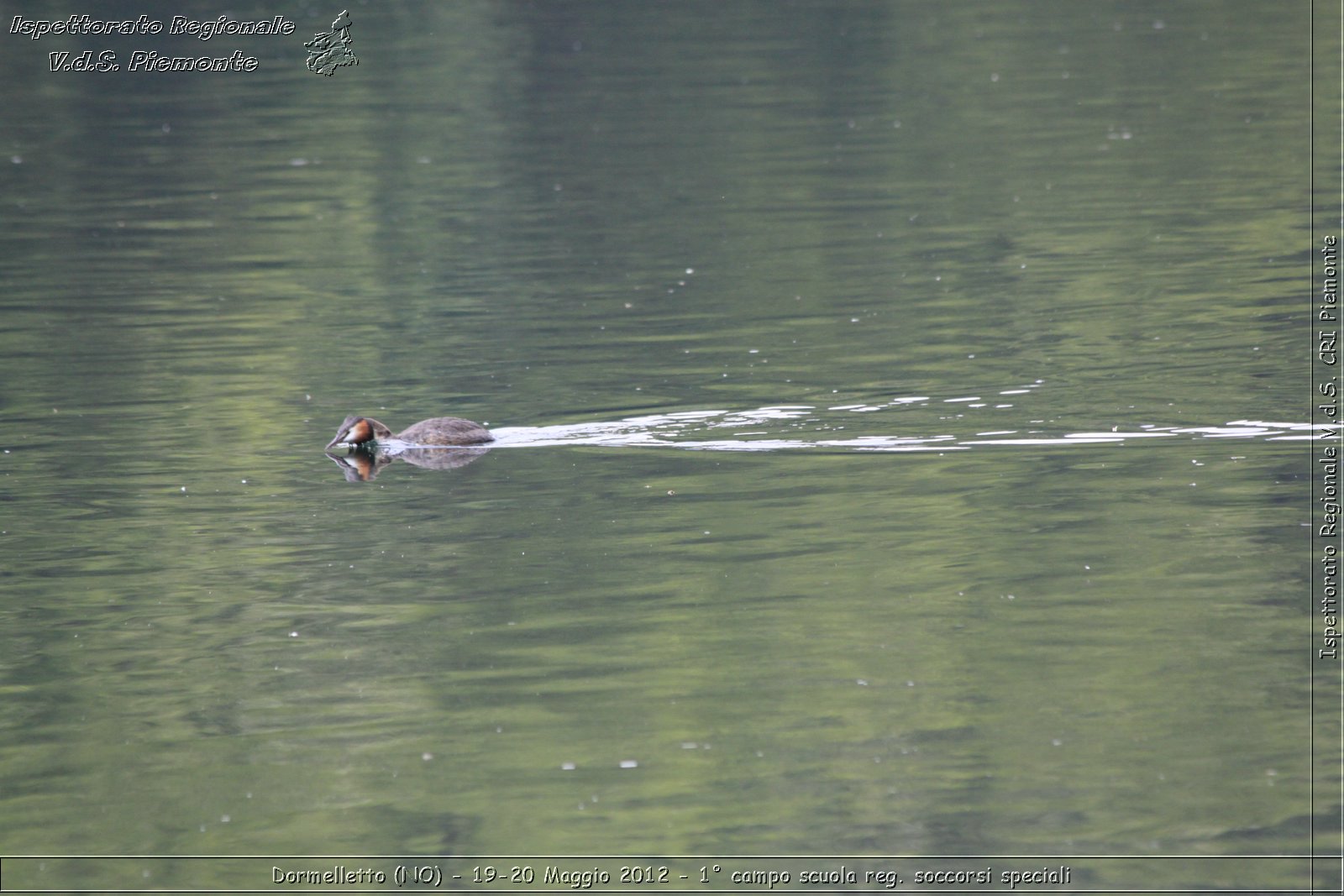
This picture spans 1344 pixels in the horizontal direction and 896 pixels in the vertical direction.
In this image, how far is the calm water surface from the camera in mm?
8828

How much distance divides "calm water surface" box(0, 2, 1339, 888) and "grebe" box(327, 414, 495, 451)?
8.4 inches

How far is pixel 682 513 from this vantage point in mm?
12648

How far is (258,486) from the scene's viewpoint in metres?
14.0

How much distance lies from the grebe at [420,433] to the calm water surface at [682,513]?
0.70ft

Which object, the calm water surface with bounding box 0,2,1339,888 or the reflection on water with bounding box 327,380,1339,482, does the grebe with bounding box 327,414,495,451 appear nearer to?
the reflection on water with bounding box 327,380,1339,482

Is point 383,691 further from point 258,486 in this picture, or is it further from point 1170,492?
point 1170,492

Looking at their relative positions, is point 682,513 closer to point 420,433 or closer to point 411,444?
point 420,433

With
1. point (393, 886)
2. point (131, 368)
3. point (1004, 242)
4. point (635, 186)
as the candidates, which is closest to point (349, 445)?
point (131, 368)

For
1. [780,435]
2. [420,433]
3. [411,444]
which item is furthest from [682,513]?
[411,444]

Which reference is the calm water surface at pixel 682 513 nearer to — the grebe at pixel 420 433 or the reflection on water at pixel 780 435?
the reflection on water at pixel 780 435

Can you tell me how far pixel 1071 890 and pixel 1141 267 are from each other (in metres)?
12.6

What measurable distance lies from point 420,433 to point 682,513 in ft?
9.11

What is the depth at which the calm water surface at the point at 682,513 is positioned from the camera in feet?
29.0

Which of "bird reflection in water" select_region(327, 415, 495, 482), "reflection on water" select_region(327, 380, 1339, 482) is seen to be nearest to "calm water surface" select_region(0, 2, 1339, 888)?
"reflection on water" select_region(327, 380, 1339, 482)
